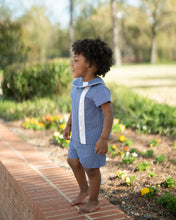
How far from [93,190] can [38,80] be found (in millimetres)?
4865

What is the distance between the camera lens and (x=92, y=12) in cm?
4606

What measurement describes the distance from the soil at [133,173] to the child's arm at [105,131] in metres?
0.59

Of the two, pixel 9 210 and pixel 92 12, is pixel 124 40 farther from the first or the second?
pixel 9 210

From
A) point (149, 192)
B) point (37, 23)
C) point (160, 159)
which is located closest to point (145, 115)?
point (160, 159)

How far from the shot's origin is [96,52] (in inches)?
79.1

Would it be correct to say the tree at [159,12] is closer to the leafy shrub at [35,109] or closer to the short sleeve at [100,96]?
the leafy shrub at [35,109]

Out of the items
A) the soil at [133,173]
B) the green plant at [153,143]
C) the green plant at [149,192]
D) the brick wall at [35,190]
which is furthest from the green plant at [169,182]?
the green plant at [153,143]

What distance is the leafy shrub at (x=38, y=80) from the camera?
259 inches

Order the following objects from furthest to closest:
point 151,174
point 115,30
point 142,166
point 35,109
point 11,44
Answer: point 115,30 → point 11,44 → point 35,109 → point 142,166 → point 151,174

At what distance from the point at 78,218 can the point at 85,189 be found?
325 mm

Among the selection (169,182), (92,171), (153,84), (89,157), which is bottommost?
(153,84)

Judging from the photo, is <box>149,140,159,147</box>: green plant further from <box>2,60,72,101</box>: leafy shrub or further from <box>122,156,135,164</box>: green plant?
<box>2,60,72,101</box>: leafy shrub

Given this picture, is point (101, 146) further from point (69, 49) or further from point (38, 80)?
point (69, 49)

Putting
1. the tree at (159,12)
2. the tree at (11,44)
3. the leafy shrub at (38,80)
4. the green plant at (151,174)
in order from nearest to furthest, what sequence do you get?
→ the green plant at (151,174) → the leafy shrub at (38,80) → the tree at (11,44) → the tree at (159,12)
